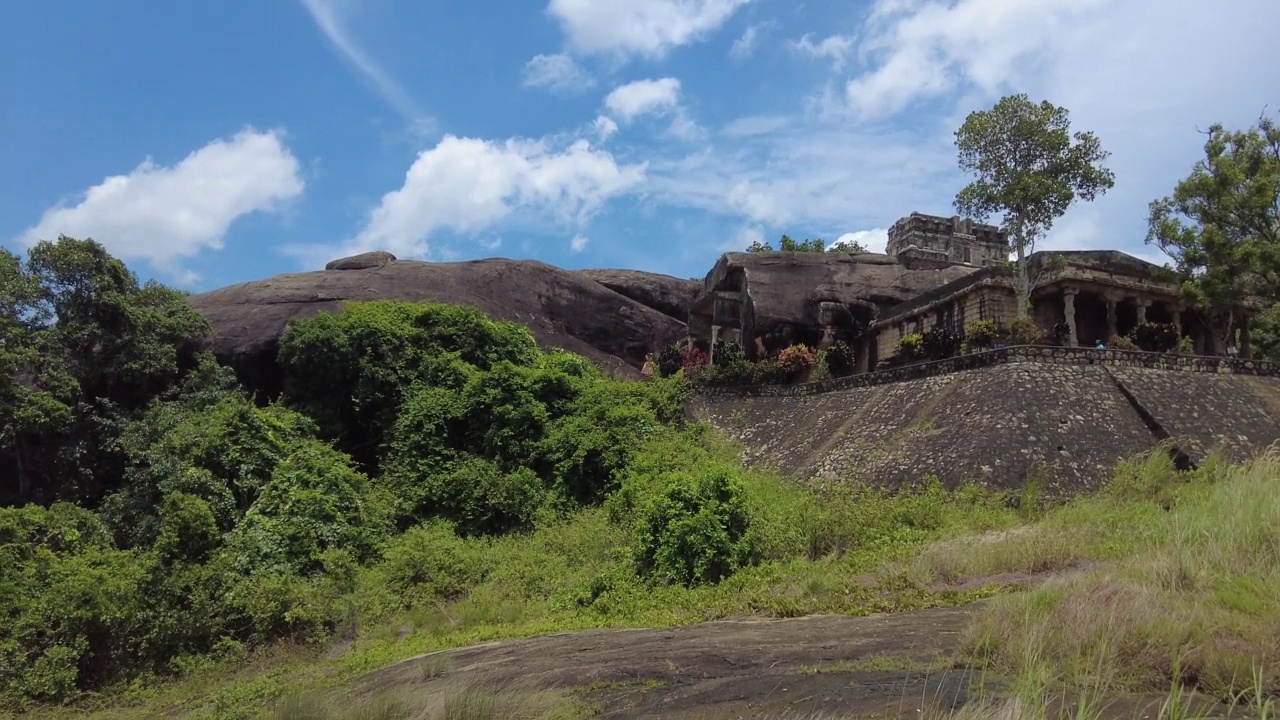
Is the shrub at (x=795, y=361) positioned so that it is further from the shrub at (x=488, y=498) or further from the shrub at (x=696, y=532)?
the shrub at (x=696, y=532)

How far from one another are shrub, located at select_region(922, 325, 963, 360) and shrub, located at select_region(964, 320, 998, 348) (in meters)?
0.63

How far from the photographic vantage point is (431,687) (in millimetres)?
6367

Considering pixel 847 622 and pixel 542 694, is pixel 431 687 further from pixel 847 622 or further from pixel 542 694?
pixel 847 622

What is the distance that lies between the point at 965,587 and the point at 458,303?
21150 millimetres

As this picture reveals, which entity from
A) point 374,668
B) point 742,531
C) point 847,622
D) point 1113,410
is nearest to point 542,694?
point 847,622

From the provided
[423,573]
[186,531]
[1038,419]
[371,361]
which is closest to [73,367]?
[371,361]

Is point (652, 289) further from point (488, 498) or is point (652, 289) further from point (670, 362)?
point (488, 498)

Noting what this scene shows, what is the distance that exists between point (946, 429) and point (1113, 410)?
2.84 metres

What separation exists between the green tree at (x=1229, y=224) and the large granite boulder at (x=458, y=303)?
633 inches

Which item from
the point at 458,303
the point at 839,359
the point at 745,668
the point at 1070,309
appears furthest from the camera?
the point at 458,303

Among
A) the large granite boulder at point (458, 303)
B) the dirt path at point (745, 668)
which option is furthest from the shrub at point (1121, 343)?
the large granite boulder at point (458, 303)

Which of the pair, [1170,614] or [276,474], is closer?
[1170,614]

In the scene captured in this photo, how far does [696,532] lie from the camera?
38.3ft

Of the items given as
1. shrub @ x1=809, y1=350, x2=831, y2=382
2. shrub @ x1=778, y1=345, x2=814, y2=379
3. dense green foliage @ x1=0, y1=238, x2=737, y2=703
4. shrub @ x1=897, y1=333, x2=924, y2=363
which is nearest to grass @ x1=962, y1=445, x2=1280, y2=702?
dense green foliage @ x1=0, y1=238, x2=737, y2=703
